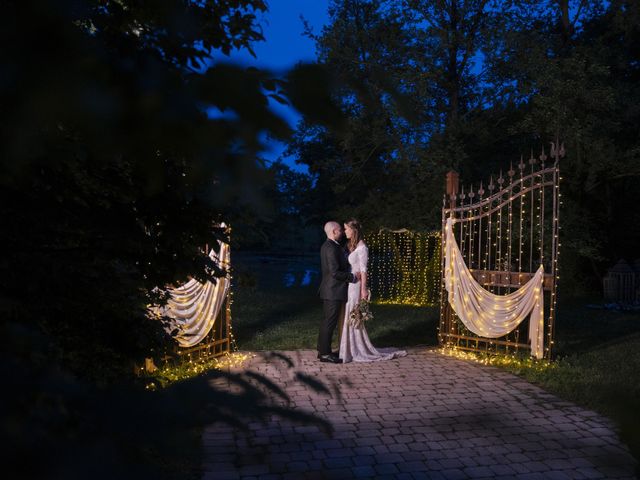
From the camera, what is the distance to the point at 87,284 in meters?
2.44

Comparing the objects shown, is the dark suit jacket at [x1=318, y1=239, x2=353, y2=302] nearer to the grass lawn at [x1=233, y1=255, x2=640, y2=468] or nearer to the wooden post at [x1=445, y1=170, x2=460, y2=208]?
the grass lawn at [x1=233, y1=255, x2=640, y2=468]

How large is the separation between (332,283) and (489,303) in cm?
219

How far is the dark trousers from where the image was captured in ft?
25.2

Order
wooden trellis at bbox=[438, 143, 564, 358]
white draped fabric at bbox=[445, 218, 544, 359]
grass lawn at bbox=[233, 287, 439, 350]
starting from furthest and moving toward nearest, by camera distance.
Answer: grass lawn at bbox=[233, 287, 439, 350]
white draped fabric at bbox=[445, 218, 544, 359]
wooden trellis at bbox=[438, 143, 564, 358]

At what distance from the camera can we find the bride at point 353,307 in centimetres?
774

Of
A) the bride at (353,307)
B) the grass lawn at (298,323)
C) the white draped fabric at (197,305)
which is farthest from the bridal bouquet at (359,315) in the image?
the white draped fabric at (197,305)

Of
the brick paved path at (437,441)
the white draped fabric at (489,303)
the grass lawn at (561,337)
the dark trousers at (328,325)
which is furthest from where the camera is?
the dark trousers at (328,325)

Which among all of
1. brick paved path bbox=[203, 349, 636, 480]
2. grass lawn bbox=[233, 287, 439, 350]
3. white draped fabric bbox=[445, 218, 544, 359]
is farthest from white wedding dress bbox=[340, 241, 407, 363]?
white draped fabric bbox=[445, 218, 544, 359]

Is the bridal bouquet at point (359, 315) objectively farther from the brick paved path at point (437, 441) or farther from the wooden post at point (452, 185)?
the wooden post at point (452, 185)

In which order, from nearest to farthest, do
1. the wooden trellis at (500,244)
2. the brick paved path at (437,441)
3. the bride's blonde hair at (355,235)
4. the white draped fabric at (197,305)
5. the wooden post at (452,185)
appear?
the brick paved path at (437,441) < the white draped fabric at (197,305) < the wooden trellis at (500,244) < the bride's blonde hair at (355,235) < the wooden post at (452,185)

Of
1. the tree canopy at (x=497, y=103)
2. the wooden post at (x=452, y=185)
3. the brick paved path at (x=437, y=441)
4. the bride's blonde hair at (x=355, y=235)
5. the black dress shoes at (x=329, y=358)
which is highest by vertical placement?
the tree canopy at (x=497, y=103)

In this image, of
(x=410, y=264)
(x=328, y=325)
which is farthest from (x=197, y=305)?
(x=410, y=264)

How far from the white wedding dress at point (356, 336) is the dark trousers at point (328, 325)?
0.15 metres

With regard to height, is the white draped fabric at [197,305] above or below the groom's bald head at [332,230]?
below
